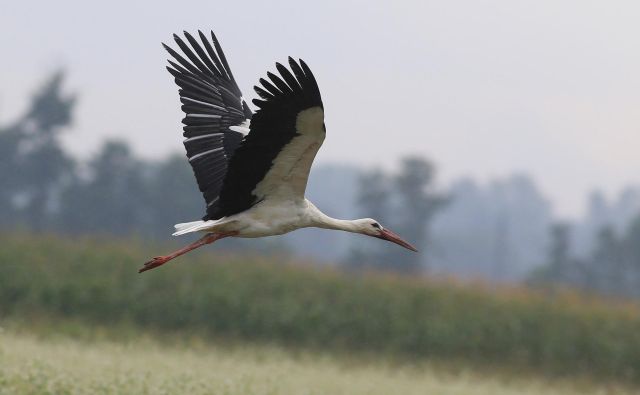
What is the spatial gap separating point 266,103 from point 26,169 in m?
44.8

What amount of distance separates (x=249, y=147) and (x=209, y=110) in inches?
78.4

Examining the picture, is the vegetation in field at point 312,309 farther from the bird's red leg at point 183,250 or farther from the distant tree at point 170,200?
the distant tree at point 170,200

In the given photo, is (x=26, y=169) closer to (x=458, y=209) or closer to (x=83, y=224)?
(x=83, y=224)

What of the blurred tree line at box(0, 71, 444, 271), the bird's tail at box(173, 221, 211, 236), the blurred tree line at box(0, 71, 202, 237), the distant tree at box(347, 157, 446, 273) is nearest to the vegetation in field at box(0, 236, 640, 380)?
the bird's tail at box(173, 221, 211, 236)

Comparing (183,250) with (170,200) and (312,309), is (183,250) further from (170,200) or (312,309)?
(170,200)

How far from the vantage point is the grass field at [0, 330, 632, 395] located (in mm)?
6820

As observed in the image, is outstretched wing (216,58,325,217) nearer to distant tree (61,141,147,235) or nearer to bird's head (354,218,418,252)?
bird's head (354,218,418,252)

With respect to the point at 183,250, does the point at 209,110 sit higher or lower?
higher

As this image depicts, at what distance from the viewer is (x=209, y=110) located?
28.1ft

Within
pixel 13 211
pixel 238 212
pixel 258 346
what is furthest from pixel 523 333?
pixel 13 211

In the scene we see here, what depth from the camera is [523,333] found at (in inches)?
610

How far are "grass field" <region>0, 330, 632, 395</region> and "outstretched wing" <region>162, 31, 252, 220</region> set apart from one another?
1.41m

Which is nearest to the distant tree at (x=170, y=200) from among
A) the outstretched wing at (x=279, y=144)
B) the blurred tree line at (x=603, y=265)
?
the blurred tree line at (x=603, y=265)

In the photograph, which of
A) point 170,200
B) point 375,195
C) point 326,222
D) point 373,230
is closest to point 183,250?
point 326,222
